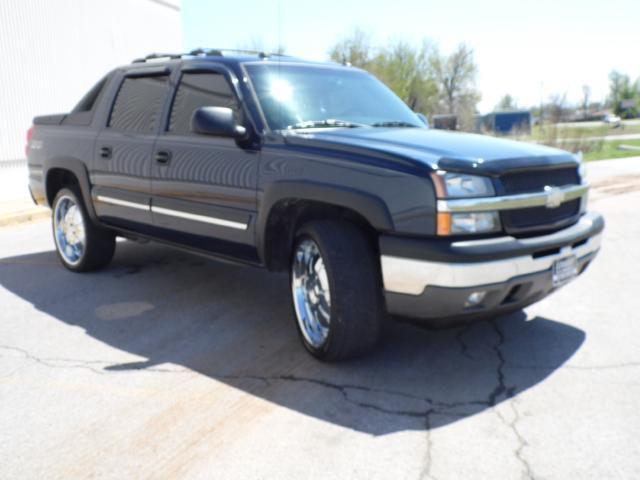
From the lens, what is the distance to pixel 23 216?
10.6 metres

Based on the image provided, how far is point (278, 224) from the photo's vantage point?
4.49m

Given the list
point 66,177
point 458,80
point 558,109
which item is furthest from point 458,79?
point 66,177

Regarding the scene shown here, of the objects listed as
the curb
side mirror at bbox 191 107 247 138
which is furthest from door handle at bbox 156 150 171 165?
the curb

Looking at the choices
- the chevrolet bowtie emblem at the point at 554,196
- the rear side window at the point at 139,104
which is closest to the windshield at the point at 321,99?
the rear side window at the point at 139,104

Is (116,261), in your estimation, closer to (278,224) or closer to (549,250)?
(278,224)

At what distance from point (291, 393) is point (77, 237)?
3.66 m

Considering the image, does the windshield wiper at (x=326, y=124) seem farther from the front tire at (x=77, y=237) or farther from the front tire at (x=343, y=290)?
the front tire at (x=77, y=237)

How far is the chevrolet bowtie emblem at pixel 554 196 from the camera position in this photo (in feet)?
12.8

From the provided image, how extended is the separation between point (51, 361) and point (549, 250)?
3.10 m

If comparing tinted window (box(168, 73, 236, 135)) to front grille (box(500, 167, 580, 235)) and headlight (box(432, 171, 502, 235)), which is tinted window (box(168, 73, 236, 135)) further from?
front grille (box(500, 167, 580, 235))

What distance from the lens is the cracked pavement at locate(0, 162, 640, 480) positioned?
3.01m

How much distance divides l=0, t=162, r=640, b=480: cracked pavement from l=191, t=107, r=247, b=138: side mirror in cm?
139

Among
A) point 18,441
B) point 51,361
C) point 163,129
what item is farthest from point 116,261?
point 18,441

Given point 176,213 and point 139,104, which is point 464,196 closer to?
point 176,213
